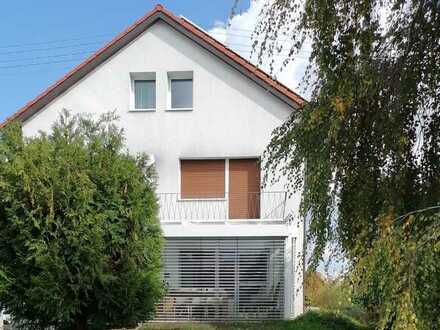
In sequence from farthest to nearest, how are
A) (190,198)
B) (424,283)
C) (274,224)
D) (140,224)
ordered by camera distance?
(190,198) < (274,224) < (140,224) < (424,283)

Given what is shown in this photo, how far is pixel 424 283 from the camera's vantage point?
4.80 metres

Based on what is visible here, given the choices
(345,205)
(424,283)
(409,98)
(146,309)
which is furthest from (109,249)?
(424,283)

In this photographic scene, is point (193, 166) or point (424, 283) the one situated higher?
point (193, 166)

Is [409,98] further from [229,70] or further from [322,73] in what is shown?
[229,70]

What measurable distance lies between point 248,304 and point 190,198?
3498 mm

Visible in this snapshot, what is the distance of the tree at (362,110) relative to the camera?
647 centimetres

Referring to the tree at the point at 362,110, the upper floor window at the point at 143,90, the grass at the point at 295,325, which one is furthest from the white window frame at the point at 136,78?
the tree at the point at 362,110

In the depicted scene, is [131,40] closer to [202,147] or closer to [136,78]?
[136,78]

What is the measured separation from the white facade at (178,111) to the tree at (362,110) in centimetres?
1015

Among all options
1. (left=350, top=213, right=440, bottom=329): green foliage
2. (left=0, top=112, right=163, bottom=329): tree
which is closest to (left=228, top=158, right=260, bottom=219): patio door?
(left=0, top=112, right=163, bottom=329): tree

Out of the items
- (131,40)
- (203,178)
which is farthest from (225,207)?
(131,40)

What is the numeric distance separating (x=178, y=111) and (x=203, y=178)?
2.17m

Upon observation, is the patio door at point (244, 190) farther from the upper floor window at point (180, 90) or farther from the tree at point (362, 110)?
the tree at point (362, 110)

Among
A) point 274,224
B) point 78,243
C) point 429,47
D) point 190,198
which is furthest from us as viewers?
point 190,198
